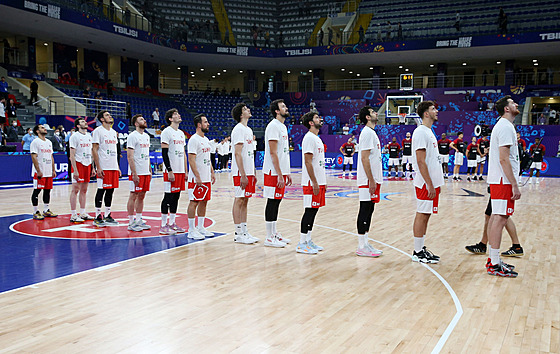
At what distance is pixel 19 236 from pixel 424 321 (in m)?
6.30

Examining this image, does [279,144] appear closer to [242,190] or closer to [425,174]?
[242,190]

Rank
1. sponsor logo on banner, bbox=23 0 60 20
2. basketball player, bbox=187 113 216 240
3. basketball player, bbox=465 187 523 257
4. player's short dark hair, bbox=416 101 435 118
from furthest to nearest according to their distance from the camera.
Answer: sponsor logo on banner, bbox=23 0 60 20, basketball player, bbox=187 113 216 240, basketball player, bbox=465 187 523 257, player's short dark hair, bbox=416 101 435 118

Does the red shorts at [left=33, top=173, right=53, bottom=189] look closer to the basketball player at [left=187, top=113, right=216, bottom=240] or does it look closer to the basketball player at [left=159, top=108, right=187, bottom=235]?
the basketball player at [left=159, top=108, right=187, bottom=235]

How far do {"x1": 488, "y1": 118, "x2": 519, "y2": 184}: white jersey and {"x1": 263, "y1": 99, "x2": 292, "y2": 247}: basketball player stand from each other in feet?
8.36

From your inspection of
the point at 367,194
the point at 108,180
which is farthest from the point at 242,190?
the point at 108,180

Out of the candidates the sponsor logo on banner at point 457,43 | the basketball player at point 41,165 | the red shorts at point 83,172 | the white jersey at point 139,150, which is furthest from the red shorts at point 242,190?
the sponsor logo on banner at point 457,43

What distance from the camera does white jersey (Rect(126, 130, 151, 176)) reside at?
773 centimetres

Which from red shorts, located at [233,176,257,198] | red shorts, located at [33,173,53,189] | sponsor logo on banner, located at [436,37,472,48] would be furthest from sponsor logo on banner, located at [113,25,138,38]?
red shorts, located at [233,176,257,198]

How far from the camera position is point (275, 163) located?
645 cm

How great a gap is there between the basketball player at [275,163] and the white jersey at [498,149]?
2549mm

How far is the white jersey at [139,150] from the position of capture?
773 cm

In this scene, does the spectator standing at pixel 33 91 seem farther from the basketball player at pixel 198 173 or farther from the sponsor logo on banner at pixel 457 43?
the sponsor logo on banner at pixel 457 43

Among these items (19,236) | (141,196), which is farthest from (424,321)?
(19,236)

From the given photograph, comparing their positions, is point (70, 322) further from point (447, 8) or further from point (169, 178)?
point (447, 8)
